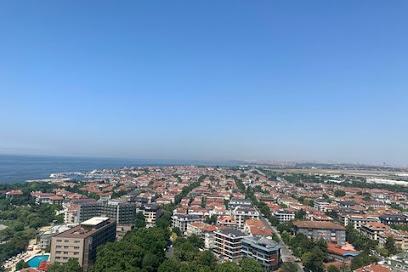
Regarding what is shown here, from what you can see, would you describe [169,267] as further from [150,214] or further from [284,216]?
[284,216]

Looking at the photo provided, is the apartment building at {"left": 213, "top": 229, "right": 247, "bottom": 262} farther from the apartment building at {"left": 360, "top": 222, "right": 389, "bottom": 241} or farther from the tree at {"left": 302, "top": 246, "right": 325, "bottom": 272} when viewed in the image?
the apartment building at {"left": 360, "top": 222, "right": 389, "bottom": 241}

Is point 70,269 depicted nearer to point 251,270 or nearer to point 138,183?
point 251,270

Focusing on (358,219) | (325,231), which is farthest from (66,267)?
(358,219)

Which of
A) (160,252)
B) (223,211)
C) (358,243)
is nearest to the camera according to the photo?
(160,252)

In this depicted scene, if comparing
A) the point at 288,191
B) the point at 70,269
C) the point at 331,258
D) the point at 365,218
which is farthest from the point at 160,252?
the point at 288,191

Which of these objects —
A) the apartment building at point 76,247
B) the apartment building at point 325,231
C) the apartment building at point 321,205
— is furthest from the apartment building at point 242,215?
the apartment building at point 76,247

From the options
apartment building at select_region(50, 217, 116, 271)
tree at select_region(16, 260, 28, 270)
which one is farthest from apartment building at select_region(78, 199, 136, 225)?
tree at select_region(16, 260, 28, 270)
